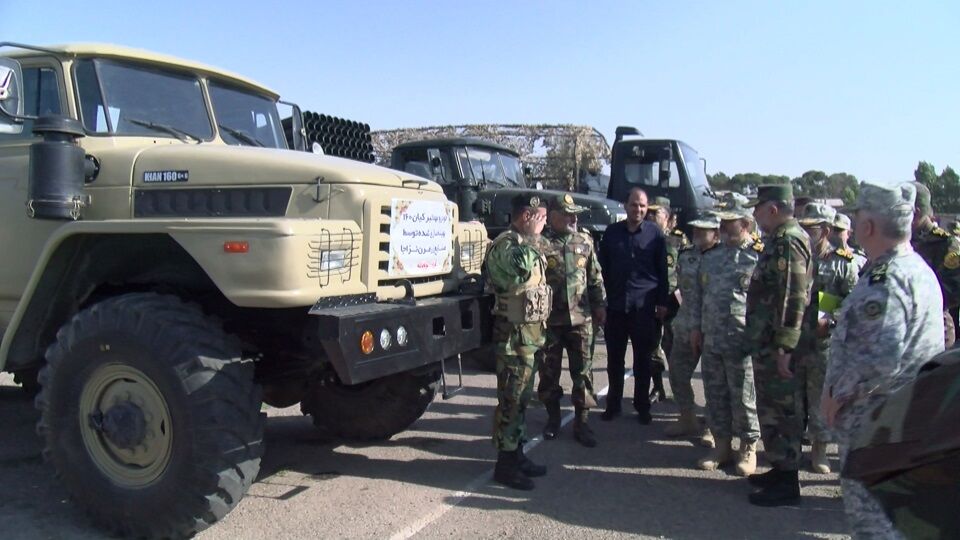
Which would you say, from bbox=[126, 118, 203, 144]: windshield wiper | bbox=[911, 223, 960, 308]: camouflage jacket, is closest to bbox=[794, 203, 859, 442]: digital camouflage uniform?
bbox=[911, 223, 960, 308]: camouflage jacket

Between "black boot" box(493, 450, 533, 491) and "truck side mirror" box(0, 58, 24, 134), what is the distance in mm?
3304

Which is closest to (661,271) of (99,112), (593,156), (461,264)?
(461,264)

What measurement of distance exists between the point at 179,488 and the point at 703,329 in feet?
10.9

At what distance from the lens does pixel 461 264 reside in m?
4.78

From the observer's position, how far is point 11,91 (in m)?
4.10

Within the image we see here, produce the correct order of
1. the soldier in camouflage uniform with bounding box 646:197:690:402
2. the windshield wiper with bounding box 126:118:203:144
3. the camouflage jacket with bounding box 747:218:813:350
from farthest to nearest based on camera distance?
the soldier in camouflage uniform with bounding box 646:197:690:402
the windshield wiper with bounding box 126:118:203:144
the camouflage jacket with bounding box 747:218:813:350

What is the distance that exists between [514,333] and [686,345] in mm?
1725

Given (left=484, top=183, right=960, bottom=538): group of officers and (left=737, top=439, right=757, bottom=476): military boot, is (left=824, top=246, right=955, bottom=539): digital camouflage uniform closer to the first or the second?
(left=484, top=183, right=960, bottom=538): group of officers

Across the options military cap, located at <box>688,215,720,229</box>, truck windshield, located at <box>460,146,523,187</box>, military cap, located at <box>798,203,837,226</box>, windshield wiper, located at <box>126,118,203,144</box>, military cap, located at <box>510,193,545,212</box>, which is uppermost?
truck windshield, located at <box>460,146,523,187</box>

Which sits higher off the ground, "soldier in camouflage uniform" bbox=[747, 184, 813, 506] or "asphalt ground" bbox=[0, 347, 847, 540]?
"soldier in camouflage uniform" bbox=[747, 184, 813, 506]

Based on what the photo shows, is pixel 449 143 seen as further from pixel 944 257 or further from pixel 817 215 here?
pixel 944 257

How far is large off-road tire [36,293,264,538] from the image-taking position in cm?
345

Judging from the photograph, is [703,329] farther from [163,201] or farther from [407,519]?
[163,201]

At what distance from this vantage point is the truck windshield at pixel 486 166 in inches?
355
